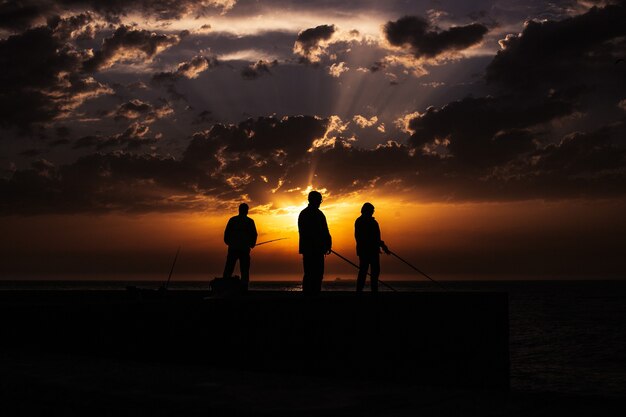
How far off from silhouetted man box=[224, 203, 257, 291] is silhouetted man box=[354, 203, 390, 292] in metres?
2.27

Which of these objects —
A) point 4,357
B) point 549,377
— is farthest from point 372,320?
point 549,377

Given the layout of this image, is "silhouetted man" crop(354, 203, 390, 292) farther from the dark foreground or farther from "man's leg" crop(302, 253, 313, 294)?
the dark foreground

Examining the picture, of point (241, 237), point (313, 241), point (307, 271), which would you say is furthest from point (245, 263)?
point (313, 241)

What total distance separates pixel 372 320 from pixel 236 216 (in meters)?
4.91

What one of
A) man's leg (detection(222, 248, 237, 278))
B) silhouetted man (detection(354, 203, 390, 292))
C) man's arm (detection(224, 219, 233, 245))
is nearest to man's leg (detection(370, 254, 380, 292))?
silhouetted man (detection(354, 203, 390, 292))

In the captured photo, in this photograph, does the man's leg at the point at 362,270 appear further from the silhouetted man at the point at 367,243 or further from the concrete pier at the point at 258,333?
the concrete pier at the point at 258,333

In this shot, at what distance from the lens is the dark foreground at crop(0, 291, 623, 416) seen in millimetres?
5305

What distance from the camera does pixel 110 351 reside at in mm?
10039

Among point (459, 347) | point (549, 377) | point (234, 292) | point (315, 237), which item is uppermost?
point (315, 237)

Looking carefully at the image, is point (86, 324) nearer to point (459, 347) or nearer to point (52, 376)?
point (52, 376)

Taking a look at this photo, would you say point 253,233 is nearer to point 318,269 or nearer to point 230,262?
point 230,262

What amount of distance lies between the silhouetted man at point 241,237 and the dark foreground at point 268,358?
14.1 ft

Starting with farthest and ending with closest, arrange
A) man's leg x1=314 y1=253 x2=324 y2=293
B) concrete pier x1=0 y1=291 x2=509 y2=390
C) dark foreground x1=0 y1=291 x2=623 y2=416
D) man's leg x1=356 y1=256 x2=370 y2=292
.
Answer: man's leg x1=356 y1=256 x2=370 y2=292, man's leg x1=314 y1=253 x2=324 y2=293, concrete pier x1=0 y1=291 x2=509 y2=390, dark foreground x1=0 y1=291 x2=623 y2=416

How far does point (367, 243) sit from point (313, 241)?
1.68 meters
